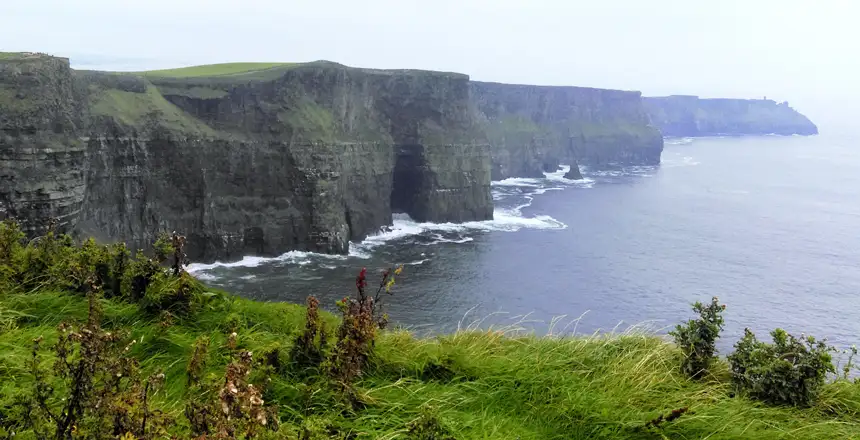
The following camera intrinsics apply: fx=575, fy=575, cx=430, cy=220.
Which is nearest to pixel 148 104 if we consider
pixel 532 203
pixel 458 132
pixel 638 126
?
pixel 458 132

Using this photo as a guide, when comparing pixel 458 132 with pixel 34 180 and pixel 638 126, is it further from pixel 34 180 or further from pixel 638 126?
pixel 638 126

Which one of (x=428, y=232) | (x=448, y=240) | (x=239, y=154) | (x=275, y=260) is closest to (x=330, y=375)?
(x=275, y=260)

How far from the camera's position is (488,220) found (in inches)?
3039

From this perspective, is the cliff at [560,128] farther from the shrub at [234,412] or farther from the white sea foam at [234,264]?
the shrub at [234,412]

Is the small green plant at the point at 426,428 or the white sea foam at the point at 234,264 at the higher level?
the small green plant at the point at 426,428

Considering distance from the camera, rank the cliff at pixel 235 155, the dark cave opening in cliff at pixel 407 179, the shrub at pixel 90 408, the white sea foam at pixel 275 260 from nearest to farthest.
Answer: the shrub at pixel 90 408 → the cliff at pixel 235 155 → the white sea foam at pixel 275 260 → the dark cave opening in cliff at pixel 407 179

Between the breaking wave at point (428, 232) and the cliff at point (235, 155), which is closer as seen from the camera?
the cliff at point (235, 155)

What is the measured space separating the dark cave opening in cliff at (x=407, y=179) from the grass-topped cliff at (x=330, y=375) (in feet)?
216

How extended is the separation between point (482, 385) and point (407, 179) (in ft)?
227

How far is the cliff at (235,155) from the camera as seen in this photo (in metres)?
38.5

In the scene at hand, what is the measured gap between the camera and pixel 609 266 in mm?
57469

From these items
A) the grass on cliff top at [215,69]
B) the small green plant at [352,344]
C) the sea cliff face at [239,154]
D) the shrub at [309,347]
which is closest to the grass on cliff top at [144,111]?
the sea cliff face at [239,154]

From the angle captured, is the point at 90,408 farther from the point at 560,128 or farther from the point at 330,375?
the point at 560,128

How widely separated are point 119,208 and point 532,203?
6287cm
